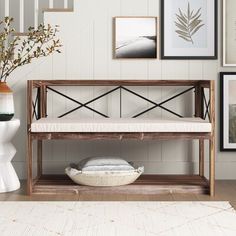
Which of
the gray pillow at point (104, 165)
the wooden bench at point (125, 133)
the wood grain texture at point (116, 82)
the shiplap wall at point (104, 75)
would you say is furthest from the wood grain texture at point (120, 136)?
the shiplap wall at point (104, 75)

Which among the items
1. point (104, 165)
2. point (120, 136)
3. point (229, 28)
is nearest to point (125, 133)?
point (120, 136)

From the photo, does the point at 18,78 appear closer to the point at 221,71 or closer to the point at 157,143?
the point at 157,143

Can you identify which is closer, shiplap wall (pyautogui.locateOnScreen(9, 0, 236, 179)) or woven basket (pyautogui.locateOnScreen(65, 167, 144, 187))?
woven basket (pyautogui.locateOnScreen(65, 167, 144, 187))

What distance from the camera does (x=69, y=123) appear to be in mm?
3473

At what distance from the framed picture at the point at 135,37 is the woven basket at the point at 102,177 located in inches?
38.7

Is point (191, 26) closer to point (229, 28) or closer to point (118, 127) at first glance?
point (229, 28)

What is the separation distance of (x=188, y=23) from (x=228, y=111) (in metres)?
0.75

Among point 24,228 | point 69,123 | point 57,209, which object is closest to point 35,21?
point 69,123

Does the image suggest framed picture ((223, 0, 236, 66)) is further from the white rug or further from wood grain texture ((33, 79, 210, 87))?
the white rug

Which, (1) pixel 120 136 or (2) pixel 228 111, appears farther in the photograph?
(2) pixel 228 111

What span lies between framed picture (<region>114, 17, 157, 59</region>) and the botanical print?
7.3 inches

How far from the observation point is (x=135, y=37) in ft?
13.5

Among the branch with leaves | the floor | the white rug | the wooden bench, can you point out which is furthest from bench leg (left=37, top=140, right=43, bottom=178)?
the white rug

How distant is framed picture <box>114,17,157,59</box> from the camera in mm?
4125
